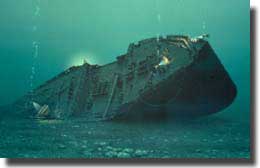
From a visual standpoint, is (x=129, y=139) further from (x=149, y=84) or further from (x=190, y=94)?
(x=190, y=94)

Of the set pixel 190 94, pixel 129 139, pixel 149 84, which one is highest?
A: pixel 149 84

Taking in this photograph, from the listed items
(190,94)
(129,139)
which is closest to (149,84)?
(190,94)

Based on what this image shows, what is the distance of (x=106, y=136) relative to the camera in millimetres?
5574

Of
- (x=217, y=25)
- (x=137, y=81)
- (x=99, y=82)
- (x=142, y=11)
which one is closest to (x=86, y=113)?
(x=99, y=82)

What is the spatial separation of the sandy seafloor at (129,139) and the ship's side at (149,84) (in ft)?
0.77

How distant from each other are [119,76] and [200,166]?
5.97 ft

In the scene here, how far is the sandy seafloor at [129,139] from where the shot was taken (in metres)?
5.33

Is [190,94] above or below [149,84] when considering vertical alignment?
below

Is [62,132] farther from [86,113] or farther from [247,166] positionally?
[247,166]

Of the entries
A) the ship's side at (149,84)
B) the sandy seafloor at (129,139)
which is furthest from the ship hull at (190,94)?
the sandy seafloor at (129,139)

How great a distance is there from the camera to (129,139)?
18.0ft

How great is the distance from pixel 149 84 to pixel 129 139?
889 millimetres

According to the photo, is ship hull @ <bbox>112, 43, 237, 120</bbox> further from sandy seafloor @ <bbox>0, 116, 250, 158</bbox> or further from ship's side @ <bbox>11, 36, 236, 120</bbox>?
sandy seafloor @ <bbox>0, 116, 250, 158</bbox>

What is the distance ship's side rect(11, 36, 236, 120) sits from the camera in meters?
5.75
